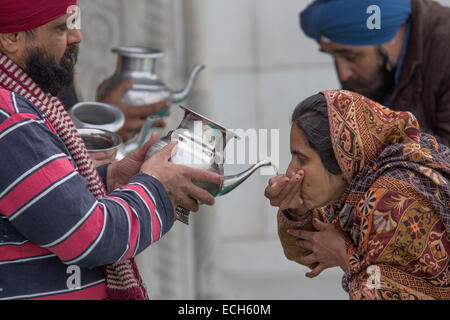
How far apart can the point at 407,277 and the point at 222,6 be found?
3396 mm

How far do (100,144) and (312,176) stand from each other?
78cm

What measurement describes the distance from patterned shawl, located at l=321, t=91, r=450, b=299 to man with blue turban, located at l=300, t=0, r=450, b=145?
2.96 ft

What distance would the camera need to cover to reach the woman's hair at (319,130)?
2156mm

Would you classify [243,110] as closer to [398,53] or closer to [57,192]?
[398,53]

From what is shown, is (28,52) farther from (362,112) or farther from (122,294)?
(362,112)

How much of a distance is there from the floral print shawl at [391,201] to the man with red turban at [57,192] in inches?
16.5

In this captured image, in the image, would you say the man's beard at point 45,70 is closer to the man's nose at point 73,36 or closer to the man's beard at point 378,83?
the man's nose at point 73,36

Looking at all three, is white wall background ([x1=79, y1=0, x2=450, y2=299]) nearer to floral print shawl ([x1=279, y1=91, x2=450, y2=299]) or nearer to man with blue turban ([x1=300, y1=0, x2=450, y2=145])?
man with blue turban ([x1=300, y1=0, x2=450, y2=145])

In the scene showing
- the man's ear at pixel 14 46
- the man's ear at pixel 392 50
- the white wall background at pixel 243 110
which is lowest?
the white wall background at pixel 243 110

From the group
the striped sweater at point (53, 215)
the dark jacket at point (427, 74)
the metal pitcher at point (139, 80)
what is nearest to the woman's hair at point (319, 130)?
the striped sweater at point (53, 215)

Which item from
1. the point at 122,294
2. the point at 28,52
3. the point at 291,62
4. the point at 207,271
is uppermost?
the point at 28,52

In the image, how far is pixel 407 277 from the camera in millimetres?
1949

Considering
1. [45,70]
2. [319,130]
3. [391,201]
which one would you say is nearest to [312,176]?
[319,130]

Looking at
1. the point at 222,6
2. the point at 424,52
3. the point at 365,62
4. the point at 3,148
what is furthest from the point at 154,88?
the point at 222,6
